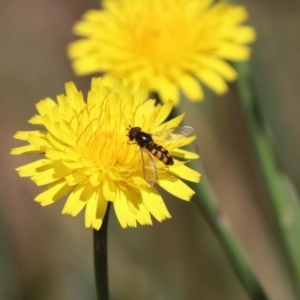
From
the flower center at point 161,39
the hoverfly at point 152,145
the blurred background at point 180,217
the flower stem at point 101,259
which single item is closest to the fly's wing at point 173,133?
the hoverfly at point 152,145

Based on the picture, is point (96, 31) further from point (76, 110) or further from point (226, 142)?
point (226, 142)

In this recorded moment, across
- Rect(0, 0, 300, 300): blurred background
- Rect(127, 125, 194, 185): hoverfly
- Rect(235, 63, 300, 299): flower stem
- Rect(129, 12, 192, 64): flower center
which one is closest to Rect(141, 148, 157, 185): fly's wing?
Rect(127, 125, 194, 185): hoverfly

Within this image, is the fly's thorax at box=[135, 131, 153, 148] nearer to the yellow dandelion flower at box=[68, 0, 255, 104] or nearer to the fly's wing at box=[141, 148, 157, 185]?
the fly's wing at box=[141, 148, 157, 185]

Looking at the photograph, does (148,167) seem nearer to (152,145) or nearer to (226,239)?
(152,145)

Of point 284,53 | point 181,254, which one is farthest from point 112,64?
point 284,53

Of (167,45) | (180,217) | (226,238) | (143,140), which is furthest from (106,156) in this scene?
(180,217)

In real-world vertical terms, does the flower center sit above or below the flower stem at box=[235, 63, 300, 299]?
above
